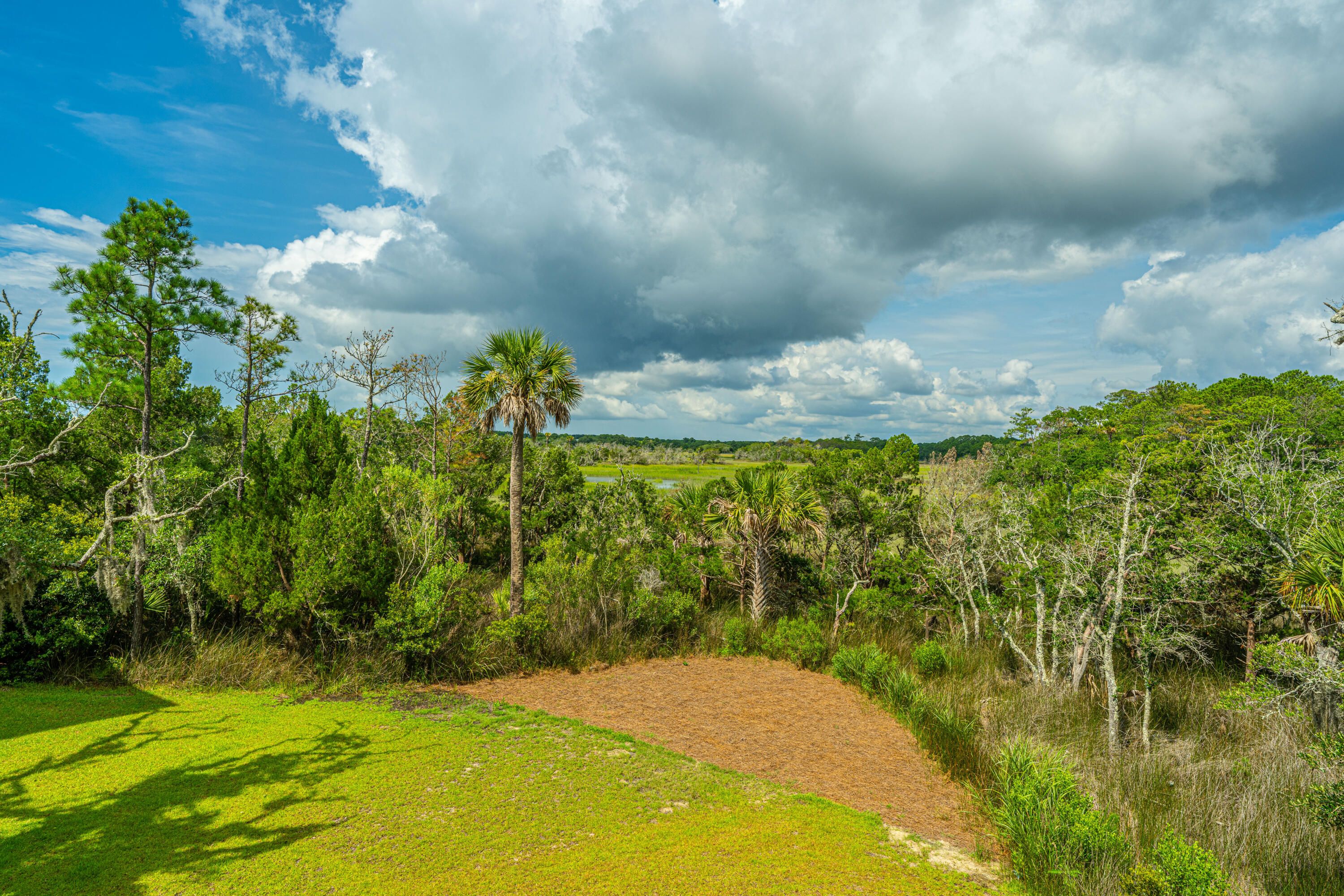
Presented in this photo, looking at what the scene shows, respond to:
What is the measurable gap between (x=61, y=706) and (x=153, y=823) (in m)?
4.29

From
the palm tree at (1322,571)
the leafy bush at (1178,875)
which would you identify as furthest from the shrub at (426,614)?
the palm tree at (1322,571)

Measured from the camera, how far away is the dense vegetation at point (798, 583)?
6859mm

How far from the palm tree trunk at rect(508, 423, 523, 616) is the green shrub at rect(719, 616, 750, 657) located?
17.5 ft

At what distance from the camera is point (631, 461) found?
85.4 m

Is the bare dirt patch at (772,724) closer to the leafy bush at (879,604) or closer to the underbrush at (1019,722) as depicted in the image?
the underbrush at (1019,722)

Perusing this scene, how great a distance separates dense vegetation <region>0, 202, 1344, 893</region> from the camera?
6.86 metres

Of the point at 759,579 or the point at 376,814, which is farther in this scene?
the point at 759,579

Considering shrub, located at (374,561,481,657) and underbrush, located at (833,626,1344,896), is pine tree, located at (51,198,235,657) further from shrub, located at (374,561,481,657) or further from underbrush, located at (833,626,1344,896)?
underbrush, located at (833,626,1344,896)

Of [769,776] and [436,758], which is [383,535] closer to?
[436,758]

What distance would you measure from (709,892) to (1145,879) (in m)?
3.86

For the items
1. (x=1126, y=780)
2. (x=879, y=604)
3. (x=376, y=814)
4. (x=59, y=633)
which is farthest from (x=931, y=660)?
(x=59, y=633)

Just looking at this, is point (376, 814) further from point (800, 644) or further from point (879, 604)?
point (879, 604)

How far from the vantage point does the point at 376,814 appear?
5.96m

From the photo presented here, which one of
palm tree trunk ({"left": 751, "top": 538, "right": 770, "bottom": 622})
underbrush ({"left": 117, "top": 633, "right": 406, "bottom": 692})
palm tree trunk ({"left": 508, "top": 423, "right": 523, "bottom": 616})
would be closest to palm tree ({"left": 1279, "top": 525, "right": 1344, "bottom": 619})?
palm tree trunk ({"left": 751, "top": 538, "right": 770, "bottom": 622})
